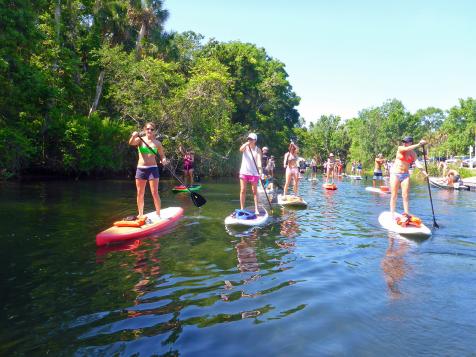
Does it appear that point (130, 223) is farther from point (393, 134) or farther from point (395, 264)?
point (393, 134)

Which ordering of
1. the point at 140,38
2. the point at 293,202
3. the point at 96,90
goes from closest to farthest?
the point at 293,202 → the point at 96,90 → the point at 140,38

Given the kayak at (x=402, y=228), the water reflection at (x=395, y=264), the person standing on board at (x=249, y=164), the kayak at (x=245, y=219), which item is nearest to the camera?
the water reflection at (x=395, y=264)

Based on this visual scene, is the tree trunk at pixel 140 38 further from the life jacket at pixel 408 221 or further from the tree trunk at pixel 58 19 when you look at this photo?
the life jacket at pixel 408 221

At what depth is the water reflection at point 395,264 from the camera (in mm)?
5426

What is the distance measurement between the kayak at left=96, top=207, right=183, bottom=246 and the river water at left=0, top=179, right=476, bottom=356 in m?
0.26

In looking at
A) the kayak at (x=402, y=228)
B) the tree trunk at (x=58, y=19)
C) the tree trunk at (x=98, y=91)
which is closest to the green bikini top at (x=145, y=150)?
the kayak at (x=402, y=228)

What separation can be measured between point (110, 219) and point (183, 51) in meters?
33.8

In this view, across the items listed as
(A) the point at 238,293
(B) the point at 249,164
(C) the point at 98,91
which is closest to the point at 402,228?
(B) the point at 249,164

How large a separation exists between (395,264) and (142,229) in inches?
198

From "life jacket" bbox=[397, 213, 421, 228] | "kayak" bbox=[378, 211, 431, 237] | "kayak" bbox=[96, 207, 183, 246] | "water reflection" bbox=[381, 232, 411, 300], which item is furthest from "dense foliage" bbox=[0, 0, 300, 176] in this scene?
"water reflection" bbox=[381, 232, 411, 300]

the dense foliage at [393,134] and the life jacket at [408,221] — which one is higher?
the dense foliage at [393,134]

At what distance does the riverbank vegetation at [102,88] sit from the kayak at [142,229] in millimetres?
12368

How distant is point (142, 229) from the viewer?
28.0 ft

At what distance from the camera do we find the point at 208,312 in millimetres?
4523
